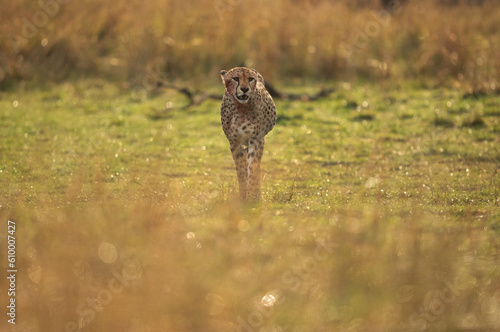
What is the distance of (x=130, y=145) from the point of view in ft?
29.8

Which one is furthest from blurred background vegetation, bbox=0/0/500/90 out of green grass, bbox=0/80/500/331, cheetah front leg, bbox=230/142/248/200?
cheetah front leg, bbox=230/142/248/200

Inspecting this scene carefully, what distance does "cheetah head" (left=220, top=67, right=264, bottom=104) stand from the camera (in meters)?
6.16

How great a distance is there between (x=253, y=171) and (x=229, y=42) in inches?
289

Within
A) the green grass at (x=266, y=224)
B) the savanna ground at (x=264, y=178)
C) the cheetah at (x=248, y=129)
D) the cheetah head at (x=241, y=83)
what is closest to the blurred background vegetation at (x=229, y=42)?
the savanna ground at (x=264, y=178)

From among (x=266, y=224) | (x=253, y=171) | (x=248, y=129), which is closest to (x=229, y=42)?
(x=248, y=129)

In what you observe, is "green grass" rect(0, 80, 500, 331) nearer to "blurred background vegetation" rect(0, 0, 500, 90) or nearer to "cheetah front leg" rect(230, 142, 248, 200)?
"cheetah front leg" rect(230, 142, 248, 200)

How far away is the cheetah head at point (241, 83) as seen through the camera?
616 centimetres

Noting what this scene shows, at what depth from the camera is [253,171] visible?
20.9ft

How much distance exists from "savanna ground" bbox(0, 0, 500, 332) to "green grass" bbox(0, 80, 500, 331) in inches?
0.6

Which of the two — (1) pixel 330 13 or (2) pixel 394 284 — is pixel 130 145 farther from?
(1) pixel 330 13

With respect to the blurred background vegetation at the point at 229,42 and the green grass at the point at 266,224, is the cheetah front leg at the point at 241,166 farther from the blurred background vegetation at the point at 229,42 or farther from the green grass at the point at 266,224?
the blurred background vegetation at the point at 229,42

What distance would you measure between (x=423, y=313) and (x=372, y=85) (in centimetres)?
880

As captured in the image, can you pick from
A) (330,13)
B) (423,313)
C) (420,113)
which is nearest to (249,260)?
(423,313)

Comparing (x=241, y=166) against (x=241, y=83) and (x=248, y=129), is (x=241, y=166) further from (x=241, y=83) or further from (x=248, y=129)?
(x=241, y=83)
